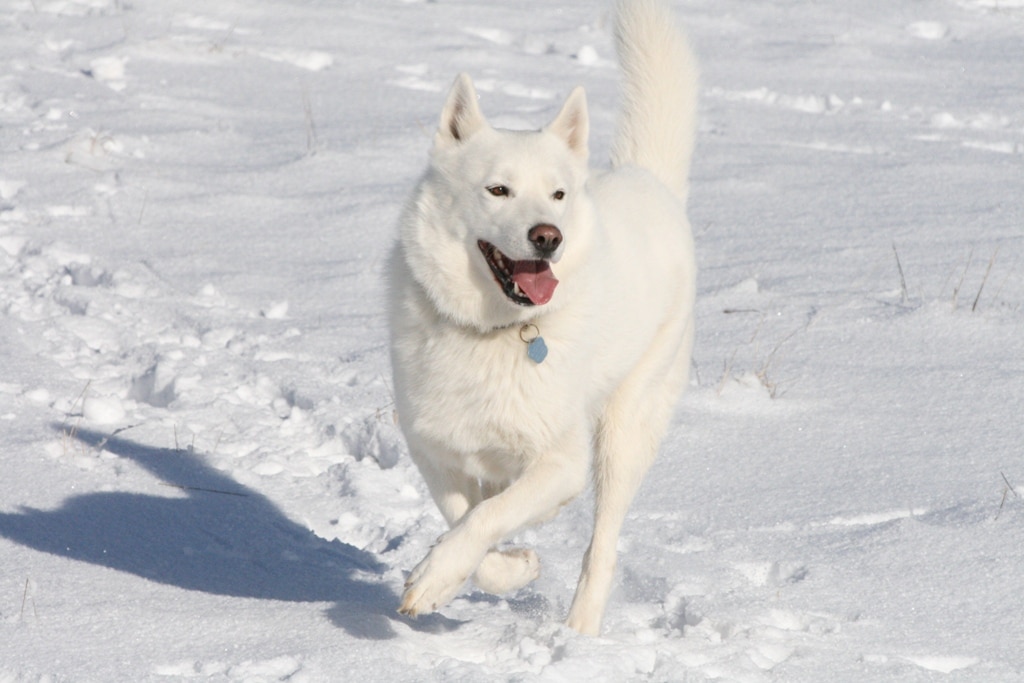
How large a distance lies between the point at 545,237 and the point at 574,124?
0.71 metres

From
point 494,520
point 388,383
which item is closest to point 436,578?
point 494,520

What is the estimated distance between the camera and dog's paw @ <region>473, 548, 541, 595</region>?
129 inches

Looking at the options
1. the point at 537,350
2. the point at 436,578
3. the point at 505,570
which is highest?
the point at 537,350

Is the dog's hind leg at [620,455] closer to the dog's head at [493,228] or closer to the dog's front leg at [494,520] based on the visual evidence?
the dog's front leg at [494,520]

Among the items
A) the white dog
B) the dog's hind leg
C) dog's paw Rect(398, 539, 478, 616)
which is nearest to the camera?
dog's paw Rect(398, 539, 478, 616)

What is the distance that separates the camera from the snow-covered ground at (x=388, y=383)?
2.99m

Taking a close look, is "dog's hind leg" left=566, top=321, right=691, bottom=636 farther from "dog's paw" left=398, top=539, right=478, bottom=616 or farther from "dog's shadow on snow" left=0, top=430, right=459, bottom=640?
"dog's paw" left=398, top=539, right=478, bottom=616

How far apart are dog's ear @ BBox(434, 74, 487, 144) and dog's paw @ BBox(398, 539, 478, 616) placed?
1.30 m

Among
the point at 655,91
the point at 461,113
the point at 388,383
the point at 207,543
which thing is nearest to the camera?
the point at 461,113

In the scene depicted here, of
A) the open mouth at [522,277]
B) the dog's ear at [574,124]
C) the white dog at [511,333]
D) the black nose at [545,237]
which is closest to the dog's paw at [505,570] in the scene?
the white dog at [511,333]

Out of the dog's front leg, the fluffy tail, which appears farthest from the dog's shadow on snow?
the fluffy tail

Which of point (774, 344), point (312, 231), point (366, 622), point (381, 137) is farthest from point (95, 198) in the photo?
point (366, 622)

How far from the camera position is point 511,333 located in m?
3.28

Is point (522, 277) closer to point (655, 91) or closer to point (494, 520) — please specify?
point (494, 520)
